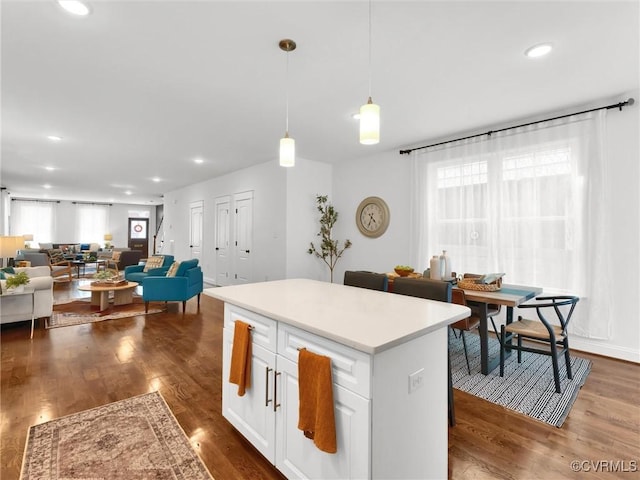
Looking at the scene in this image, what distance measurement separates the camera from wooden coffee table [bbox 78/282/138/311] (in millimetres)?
4895

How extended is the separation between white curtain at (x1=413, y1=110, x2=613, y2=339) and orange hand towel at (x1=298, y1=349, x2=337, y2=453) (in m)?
3.42

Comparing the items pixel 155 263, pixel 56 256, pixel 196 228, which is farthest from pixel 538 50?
pixel 56 256

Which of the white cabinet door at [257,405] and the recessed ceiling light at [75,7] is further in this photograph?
the recessed ceiling light at [75,7]

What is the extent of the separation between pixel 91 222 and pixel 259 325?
1462 centimetres

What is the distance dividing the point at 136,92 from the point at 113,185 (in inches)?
285

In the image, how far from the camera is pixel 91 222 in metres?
12.9

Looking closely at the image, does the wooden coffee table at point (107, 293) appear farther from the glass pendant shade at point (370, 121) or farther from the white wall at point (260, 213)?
the glass pendant shade at point (370, 121)

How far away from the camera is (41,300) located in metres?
4.07

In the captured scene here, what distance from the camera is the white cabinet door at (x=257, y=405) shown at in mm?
1592

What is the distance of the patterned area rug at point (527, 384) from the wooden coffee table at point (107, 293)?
509 cm

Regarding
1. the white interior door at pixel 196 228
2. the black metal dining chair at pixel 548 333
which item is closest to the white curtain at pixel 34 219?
the white interior door at pixel 196 228

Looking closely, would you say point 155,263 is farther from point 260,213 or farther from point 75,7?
point 75,7

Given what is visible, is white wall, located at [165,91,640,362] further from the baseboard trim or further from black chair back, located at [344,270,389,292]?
black chair back, located at [344,270,389,292]

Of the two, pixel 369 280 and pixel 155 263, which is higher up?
pixel 369 280
